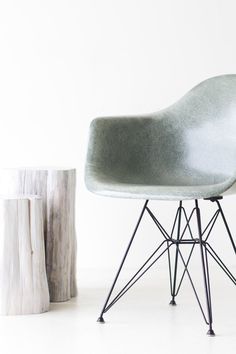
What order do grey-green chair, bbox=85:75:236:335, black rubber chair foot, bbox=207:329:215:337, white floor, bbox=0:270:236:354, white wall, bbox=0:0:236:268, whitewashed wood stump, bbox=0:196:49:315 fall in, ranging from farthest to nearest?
white wall, bbox=0:0:236:268 < grey-green chair, bbox=85:75:236:335 < whitewashed wood stump, bbox=0:196:49:315 < black rubber chair foot, bbox=207:329:215:337 < white floor, bbox=0:270:236:354

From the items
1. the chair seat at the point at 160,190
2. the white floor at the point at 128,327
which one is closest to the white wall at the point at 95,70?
the white floor at the point at 128,327

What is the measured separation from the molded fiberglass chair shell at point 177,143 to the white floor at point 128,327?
46 centimetres

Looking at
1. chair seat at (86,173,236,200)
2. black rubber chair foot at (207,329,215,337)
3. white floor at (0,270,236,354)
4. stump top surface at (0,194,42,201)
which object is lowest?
white floor at (0,270,236,354)

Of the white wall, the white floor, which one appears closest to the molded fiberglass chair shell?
the white floor

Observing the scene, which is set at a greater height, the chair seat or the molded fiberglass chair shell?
the molded fiberglass chair shell

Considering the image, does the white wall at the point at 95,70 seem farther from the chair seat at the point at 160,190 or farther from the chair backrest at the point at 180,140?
the chair seat at the point at 160,190

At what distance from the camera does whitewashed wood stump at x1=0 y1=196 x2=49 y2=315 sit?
9.50ft

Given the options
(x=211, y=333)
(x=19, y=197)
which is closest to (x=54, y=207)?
(x=19, y=197)

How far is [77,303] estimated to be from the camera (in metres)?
3.10

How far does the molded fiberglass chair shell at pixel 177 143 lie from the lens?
121 inches

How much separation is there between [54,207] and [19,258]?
0.93 feet

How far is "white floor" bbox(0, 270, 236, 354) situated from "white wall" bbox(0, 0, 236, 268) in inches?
21.4

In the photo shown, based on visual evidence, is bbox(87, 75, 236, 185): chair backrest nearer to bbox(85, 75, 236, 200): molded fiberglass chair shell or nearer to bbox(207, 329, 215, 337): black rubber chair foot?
bbox(85, 75, 236, 200): molded fiberglass chair shell

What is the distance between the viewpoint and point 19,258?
9.54ft
